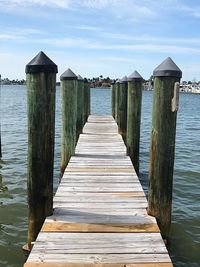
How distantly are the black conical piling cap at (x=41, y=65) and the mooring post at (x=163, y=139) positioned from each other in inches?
53.2

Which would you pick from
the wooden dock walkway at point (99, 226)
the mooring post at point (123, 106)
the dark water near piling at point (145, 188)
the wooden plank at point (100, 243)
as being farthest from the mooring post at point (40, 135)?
the mooring post at point (123, 106)

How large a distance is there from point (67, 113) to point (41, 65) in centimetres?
403

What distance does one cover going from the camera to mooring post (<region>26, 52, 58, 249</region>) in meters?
5.07

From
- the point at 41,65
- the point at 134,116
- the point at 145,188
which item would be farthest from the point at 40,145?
the point at 145,188

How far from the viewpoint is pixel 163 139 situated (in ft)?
17.1

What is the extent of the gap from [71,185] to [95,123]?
371 inches

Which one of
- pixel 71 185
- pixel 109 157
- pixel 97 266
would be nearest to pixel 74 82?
pixel 109 157

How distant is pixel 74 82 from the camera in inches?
359

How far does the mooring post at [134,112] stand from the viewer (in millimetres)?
9516

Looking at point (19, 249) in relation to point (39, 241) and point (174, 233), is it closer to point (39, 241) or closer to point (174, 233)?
point (39, 241)

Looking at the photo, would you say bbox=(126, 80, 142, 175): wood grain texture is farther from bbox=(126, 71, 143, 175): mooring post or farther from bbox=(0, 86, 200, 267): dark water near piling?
bbox=(0, 86, 200, 267): dark water near piling

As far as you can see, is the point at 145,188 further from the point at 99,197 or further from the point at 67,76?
the point at 99,197

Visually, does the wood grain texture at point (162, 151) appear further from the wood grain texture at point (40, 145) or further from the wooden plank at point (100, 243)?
the wood grain texture at point (40, 145)

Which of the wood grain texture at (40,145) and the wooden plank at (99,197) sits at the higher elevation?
the wood grain texture at (40,145)
